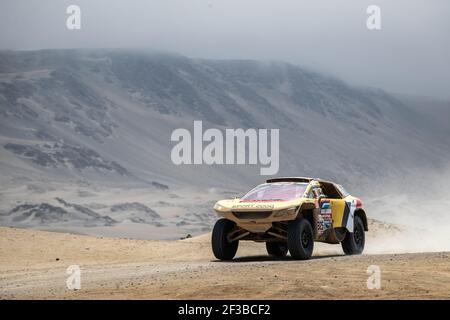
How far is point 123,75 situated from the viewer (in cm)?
17200

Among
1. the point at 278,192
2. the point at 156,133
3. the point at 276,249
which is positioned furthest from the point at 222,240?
the point at 156,133

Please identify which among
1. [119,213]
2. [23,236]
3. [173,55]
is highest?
[173,55]

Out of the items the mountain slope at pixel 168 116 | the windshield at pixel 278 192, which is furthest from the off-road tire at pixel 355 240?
the mountain slope at pixel 168 116

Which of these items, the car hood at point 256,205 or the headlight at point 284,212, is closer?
the headlight at point 284,212

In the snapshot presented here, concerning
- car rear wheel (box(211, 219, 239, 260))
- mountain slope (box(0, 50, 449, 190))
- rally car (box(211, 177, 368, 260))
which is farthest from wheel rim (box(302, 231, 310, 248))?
mountain slope (box(0, 50, 449, 190))

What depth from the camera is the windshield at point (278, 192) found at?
19234mm

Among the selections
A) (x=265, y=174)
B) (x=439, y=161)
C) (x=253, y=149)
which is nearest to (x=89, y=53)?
A: (x=253, y=149)

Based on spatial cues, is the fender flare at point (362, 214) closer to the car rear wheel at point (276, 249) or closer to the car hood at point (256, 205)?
the car rear wheel at point (276, 249)

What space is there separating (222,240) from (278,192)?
167cm

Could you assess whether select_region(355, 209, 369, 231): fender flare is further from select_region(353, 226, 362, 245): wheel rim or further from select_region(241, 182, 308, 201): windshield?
select_region(241, 182, 308, 201): windshield

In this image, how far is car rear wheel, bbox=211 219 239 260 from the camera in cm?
1925

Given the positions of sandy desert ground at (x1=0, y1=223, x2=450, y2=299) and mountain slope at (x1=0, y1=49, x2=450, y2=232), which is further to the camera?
mountain slope at (x1=0, y1=49, x2=450, y2=232)

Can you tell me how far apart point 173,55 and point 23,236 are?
529 ft
